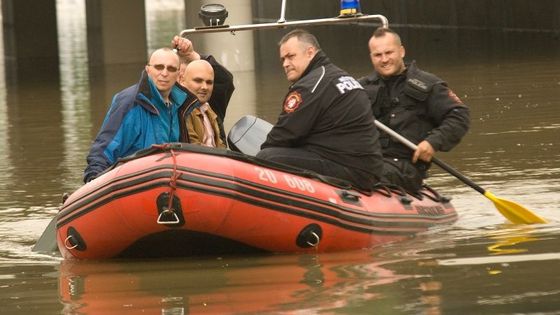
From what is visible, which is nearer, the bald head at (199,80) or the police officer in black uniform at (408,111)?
the bald head at (199,80)

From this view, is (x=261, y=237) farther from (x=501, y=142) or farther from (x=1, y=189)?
(x=501, y=142)

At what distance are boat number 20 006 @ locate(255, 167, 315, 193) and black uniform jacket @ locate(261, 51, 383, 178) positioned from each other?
0.43 meters

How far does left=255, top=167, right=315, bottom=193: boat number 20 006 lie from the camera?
8.37m

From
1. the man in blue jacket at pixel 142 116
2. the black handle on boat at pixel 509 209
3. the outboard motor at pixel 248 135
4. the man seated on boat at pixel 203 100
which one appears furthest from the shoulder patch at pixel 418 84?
the man in blue jacket at pixel 142 116

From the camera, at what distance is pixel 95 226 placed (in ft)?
27.7

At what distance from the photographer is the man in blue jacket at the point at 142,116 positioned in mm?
9023

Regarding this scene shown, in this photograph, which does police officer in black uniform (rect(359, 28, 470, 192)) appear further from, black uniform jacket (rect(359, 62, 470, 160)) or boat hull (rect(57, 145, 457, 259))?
boat hull (rect(57, 145, 457, 259))

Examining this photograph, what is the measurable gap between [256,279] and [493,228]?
2.36m

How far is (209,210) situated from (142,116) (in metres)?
1.19

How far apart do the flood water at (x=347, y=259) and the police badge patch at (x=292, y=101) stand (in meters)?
0.90

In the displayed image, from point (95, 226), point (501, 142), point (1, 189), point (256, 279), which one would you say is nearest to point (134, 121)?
point (95, 226)

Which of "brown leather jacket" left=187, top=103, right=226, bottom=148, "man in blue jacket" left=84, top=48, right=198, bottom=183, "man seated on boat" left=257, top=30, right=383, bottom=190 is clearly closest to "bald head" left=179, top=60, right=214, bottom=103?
"brown leather jacket" left=187, top=103, right=226, bottom=148

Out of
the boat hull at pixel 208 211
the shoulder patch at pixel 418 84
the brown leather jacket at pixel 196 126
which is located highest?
the shoulder patch at pixel 418 84

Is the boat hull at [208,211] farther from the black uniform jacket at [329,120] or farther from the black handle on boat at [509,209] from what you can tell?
the black handle on boat at [509,209]
